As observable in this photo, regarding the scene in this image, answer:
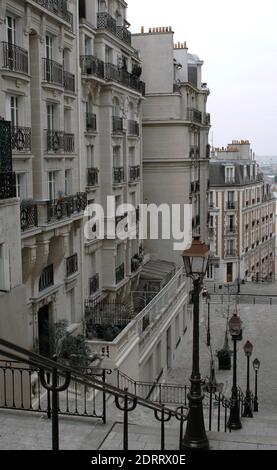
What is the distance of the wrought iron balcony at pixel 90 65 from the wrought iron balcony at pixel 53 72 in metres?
3.12

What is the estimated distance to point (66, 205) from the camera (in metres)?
19.1

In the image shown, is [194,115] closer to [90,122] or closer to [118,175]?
[118,175]

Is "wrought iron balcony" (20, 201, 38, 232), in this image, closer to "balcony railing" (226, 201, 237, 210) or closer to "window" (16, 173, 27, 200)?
"window" (16, 173, 27, 200)

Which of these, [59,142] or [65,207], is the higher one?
[59,142]

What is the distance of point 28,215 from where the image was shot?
1677 cm

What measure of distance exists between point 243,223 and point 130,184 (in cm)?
3588

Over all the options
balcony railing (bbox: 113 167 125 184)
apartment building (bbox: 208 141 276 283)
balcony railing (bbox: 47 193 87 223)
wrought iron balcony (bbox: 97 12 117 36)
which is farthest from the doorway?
apartment building (bbox: 208 141 276 283)

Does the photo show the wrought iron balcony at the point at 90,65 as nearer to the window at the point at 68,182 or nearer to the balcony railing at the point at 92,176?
the balcony railing at the point at 92,176

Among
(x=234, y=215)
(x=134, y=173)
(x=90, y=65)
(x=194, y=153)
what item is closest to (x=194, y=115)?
(x=194, y=153)

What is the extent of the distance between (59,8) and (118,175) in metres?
8.28

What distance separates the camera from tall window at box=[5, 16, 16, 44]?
1605 cm

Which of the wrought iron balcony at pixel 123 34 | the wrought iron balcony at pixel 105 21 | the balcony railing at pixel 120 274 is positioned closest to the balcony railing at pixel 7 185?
the balcony railing at pixel 120 274

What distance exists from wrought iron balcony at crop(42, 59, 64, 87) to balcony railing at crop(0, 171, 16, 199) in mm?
5737
